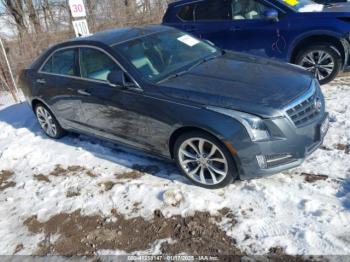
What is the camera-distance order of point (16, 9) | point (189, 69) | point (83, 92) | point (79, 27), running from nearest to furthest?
1. point (189, 69)
2. point (83, 92)
3. point (79, 27)
4. point (16, 9)

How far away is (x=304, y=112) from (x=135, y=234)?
2046 mm

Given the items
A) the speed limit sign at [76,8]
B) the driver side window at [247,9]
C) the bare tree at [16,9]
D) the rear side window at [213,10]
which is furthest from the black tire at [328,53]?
the bare tree at [16,9]

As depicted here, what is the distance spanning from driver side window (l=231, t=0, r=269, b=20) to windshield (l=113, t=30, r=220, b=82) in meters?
2.02

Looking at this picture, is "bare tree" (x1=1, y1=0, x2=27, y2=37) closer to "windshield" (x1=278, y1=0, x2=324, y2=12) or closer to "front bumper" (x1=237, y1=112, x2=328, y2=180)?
"windshield" (x1=278, y1=0, x2=324, y2=12)

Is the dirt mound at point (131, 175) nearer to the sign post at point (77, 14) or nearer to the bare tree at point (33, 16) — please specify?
the sign post at point (77, 14)

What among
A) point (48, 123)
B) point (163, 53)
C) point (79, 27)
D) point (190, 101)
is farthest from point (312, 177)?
point (79, 27)

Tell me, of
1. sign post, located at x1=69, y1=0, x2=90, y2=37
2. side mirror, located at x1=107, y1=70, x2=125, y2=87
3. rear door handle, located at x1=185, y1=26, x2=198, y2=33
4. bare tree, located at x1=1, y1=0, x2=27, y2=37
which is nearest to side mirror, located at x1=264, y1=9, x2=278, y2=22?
rear door handle, located at x1=185, y1=26, x2=198, y2=33

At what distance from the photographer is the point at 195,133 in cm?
361

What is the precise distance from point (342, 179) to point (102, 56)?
3.09 meters

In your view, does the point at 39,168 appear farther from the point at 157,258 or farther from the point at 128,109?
the point at 157,258

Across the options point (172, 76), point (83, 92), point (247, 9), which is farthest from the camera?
point (247, 9)

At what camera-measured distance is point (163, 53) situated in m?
4.40

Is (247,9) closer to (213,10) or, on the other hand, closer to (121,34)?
(213,10)

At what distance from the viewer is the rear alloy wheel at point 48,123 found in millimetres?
5707
